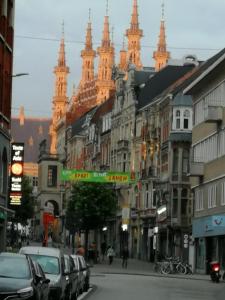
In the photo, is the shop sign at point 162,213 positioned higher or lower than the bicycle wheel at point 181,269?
higher

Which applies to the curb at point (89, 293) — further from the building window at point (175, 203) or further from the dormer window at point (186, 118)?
the dormer window at point (186, 118)

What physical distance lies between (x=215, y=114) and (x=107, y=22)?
132m

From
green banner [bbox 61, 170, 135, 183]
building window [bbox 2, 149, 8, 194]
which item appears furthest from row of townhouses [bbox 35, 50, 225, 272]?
building window [bbox 2, 149, 8, 194]

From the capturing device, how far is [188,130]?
79.5m

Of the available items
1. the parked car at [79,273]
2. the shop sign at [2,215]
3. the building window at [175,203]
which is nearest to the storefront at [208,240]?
the building window at [175,203]

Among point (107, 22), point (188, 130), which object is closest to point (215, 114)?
point (188, 130)

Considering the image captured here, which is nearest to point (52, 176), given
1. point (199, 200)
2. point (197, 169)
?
point (199, 200)

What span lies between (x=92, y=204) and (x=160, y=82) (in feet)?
66.4

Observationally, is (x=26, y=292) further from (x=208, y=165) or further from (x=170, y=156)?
(x=170, y=156)

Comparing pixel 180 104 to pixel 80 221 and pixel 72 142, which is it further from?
pixel 72 142

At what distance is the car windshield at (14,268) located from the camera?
66.7 feet

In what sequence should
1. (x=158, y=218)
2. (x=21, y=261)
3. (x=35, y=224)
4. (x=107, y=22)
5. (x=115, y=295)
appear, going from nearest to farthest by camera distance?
(x=21, y=261)
(x=115, y=295)
(x=158, y=218)
(x=35, y=224)
(x=107, y=22)

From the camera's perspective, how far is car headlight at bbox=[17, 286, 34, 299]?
19219 millimetres

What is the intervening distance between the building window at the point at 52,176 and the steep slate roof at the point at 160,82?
2904 inches
